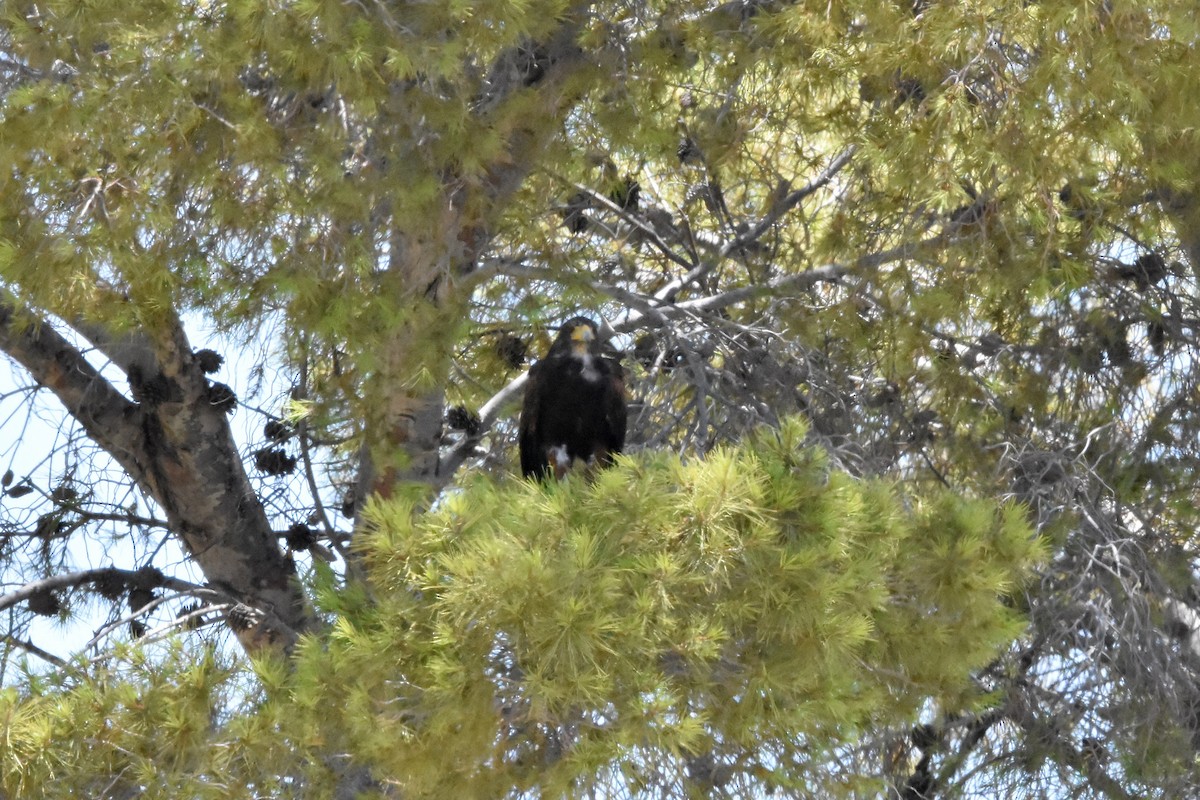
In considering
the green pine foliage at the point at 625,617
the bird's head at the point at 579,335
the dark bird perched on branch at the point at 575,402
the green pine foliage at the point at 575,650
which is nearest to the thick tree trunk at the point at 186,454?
the dark bird perched on branch at the point at 575,402

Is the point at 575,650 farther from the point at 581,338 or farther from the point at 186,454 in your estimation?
the point at 186,454

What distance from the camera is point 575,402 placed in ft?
15.3

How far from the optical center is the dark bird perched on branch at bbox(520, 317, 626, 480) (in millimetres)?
4660

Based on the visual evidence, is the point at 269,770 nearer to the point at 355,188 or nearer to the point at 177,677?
the point at 177,677

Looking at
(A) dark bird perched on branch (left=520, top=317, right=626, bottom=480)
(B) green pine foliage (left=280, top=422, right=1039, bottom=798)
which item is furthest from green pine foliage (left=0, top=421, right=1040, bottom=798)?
(A) dark bird perched on branch (left=520, top=317, right=626, bottom=480)

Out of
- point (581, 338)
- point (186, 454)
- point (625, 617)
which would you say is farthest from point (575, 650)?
point (186, 454)

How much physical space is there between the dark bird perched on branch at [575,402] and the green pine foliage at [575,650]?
52.9 inches

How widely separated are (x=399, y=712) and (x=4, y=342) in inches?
91.3

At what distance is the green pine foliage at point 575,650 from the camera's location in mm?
2873

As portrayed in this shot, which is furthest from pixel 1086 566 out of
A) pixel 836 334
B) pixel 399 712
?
pixel 399 712

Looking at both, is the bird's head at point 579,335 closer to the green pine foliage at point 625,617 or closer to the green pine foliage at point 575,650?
the green pine foliage at point 575,650

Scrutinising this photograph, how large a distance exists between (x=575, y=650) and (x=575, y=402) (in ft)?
6.34

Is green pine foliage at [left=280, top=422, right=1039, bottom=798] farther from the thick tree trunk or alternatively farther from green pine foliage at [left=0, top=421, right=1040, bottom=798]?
the thick tree trunk

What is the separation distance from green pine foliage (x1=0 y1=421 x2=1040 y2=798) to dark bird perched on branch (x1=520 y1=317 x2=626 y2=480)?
1344 millimetres
